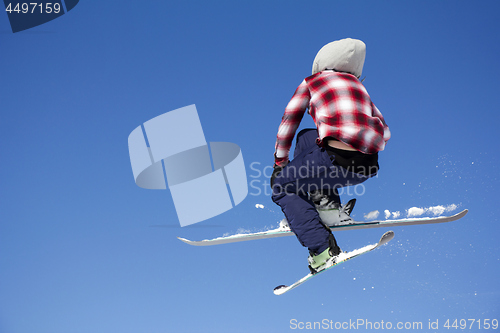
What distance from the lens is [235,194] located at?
9758 millimetres

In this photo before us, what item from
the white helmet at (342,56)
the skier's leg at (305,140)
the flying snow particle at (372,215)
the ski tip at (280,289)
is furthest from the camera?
the flying snow particle at (372,215)

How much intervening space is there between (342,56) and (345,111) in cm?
62

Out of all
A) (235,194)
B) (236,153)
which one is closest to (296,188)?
(235,194)

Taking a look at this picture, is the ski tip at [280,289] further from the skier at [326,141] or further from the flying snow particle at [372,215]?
the flying snow particle at [372,215]

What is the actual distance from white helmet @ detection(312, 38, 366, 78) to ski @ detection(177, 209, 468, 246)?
1.99 m

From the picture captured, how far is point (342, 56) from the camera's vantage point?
4.26 m

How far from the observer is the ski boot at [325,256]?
4.51 metres

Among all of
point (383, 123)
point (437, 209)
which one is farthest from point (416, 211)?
point (383, 123)

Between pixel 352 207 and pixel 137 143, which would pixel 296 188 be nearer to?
pixel 352 207

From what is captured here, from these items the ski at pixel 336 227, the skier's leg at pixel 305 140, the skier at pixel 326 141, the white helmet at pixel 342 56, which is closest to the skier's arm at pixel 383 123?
the skier at pixel 326 141

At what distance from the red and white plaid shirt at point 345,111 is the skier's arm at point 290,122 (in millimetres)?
125

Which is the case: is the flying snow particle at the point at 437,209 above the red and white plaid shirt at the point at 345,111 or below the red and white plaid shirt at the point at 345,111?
below

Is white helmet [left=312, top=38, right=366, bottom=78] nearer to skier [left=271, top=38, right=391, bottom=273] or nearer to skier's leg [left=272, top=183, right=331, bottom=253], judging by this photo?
skier [left=271, top=38, right=391, bottom=273]

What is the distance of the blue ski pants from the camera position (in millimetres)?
4344
